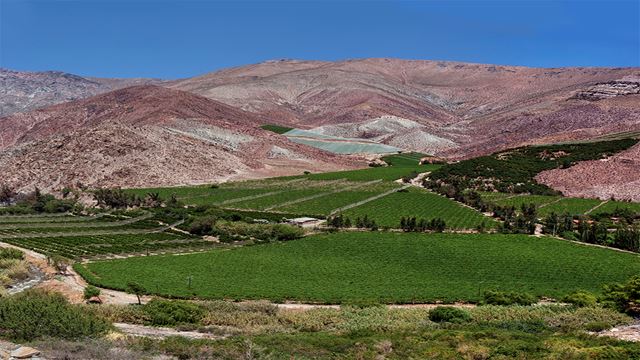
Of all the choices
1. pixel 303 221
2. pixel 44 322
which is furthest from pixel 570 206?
pixel 44 322

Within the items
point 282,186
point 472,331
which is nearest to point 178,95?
point 282,186

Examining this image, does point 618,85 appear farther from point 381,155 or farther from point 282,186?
point 282,186

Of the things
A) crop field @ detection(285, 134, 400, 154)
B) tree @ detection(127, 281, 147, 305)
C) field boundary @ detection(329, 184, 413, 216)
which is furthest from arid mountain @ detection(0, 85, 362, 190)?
tree @ detection(127, 281, 147, 305)

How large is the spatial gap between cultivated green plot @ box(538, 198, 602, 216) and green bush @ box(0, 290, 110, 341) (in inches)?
2388

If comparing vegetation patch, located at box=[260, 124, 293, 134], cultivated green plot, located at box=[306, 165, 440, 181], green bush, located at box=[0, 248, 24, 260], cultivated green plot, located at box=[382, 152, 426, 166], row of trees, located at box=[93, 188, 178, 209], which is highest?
vegetation patch, located at box=[260, 124, 293, 134]

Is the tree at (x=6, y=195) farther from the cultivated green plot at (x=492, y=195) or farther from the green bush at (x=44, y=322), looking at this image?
the green bush at (x=44, y=322)

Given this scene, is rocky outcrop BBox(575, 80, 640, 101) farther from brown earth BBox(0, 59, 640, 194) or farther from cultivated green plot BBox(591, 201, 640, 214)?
cultivated green plot BBox(591, 201, 640, 214)

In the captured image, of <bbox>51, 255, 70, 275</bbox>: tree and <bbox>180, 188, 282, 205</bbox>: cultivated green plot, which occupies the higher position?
<bbox>180, 188, 282, 205</bbox>: cultivated green plot

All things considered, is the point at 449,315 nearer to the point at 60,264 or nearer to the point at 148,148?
the point at 60,264

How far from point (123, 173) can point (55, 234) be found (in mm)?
41985

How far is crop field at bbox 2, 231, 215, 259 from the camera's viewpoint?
51656 mm

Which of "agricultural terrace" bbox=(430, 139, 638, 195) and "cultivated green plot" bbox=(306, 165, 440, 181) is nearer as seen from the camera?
"agricultural terrace" bbox=(430, 139, 638, 195)

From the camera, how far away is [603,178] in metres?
90.4

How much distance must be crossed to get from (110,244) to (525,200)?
176 feet
